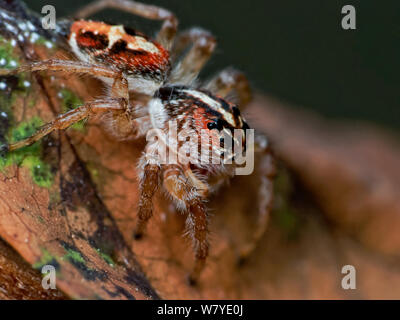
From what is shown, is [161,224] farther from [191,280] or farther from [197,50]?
[197,50]

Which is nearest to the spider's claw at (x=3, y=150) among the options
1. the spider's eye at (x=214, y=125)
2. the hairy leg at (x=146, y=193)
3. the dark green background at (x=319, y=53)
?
the hairy leg at (x=146, y=193)

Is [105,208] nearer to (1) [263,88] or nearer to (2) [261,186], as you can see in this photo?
(2) [261,186]

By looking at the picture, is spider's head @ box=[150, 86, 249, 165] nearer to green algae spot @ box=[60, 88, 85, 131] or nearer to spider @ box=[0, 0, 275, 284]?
spider @ box=[0, 0, 275, 284]

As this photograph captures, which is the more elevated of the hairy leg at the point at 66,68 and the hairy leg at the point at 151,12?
the hairy leg at the point at 151,12

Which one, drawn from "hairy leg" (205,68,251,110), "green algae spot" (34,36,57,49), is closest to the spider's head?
"hairy leg" (205,68,251,110)

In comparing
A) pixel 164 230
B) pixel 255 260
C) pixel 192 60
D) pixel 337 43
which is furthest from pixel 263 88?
pixel 164 230

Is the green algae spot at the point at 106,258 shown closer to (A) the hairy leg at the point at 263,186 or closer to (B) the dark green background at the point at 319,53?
(A) the hairy leg at the point at 263,186

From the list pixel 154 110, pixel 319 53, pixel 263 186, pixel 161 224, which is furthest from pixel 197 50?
pixel 319 53
